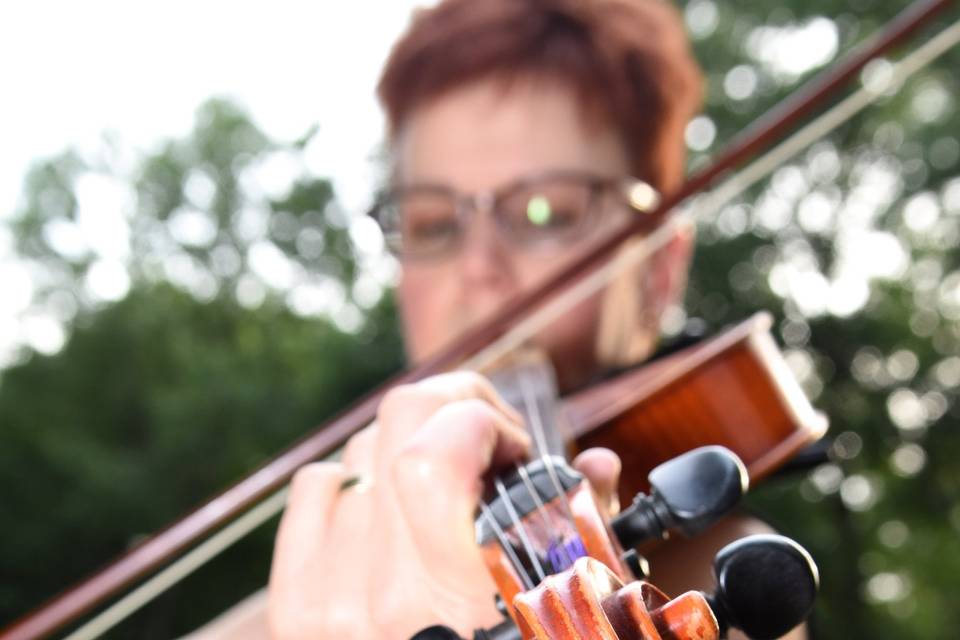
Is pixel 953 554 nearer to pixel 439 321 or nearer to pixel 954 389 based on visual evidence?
pixel 954 389

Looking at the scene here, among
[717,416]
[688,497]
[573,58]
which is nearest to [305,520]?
[688,497]

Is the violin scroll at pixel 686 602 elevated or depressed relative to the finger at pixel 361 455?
depressed

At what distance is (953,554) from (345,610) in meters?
5.79

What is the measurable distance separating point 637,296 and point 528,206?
0.23 metres

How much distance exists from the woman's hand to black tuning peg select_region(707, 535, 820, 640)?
0.11 m

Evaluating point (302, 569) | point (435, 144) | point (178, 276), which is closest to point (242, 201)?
point (178, 276)

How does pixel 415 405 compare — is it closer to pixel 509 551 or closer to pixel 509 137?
pixel 509 551

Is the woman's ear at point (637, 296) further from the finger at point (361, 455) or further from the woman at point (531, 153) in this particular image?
the finger at point (361, 455)

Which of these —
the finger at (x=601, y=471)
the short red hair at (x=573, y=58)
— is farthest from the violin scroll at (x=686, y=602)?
the short red hair at (x=573, y=58)

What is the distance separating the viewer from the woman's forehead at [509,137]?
3.57ft

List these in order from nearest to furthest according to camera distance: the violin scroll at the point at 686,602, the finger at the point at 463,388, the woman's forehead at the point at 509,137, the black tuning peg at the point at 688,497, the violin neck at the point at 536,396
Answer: the violin scroll at the point at 686,602 → the black tuning peg at the point at 688,497 → the finger at the point at 463,388 → the violin neck at the point at 536,396 → the woman's forehead at the point at 509,137

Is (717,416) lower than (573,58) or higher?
lower

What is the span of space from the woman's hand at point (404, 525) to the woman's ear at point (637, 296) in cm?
66

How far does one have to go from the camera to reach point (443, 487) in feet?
1.20
